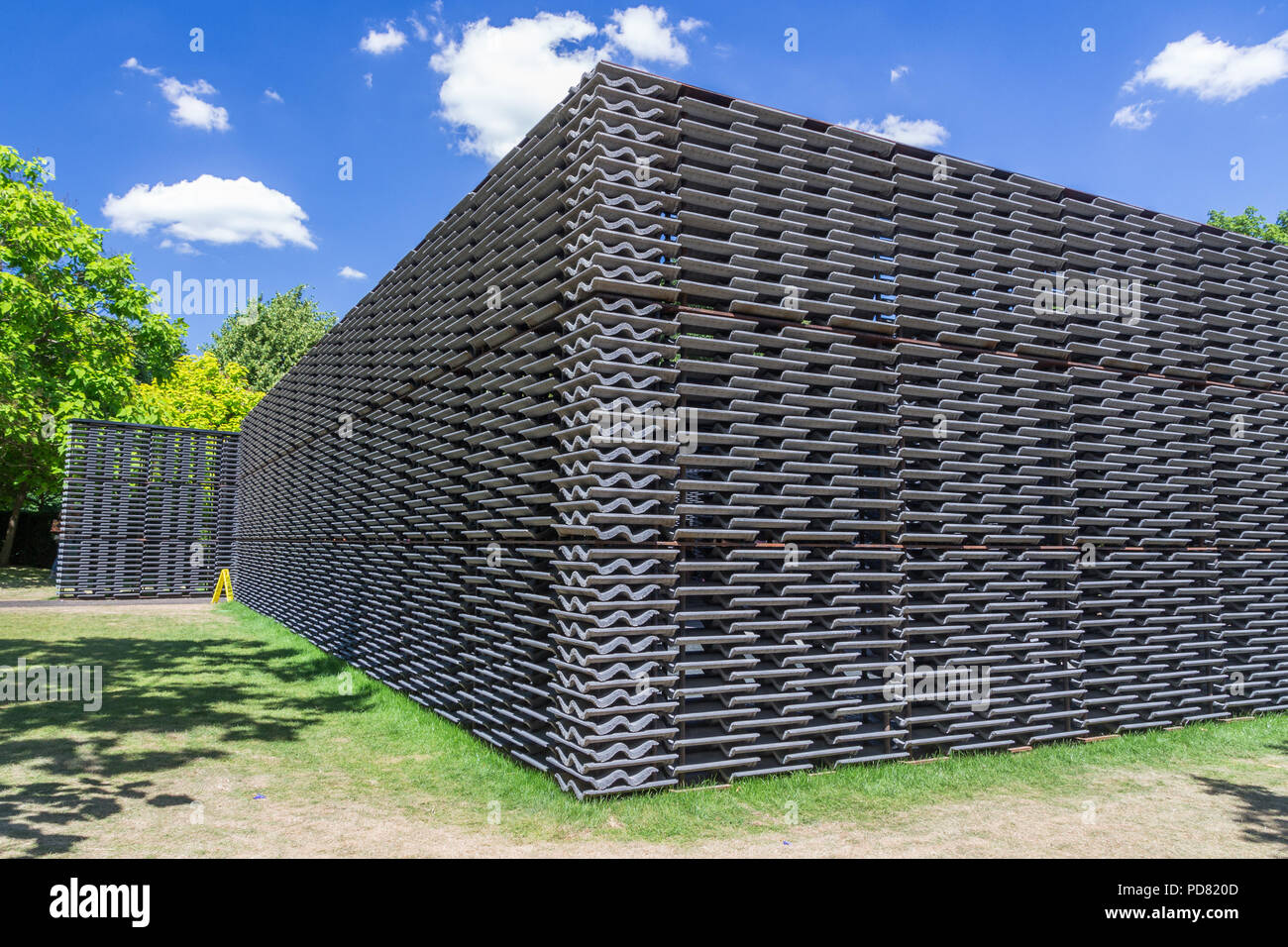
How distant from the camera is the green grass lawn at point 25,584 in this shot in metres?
20.8

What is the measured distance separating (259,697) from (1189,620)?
10.5 m

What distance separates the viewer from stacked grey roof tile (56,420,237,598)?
2008 centimetres

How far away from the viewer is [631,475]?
5363 mm

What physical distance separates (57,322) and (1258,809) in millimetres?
27553

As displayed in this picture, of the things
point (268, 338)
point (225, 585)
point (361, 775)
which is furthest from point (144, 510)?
point (268, 338)

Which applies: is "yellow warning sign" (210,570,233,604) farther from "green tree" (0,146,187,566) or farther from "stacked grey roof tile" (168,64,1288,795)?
"stacked grey roof tile" (168,64,1288,795)

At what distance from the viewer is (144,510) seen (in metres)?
20.9

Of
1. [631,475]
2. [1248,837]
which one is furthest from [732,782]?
[1248,837]

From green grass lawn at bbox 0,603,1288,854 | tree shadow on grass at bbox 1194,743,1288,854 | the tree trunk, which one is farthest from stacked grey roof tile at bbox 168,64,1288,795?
the tree trunk

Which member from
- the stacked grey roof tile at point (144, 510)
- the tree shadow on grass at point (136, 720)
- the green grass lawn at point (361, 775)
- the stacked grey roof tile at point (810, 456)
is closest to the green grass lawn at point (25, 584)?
the stacked grey roof tile at point (144, 510)

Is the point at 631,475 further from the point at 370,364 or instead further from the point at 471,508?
the point at 370,364

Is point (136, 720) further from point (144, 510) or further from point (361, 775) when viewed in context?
point (144, 510)

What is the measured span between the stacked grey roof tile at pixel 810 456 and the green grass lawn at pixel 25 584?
17.5 meters

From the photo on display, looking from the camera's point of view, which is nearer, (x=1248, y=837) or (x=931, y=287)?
(x=1248, y=837)
